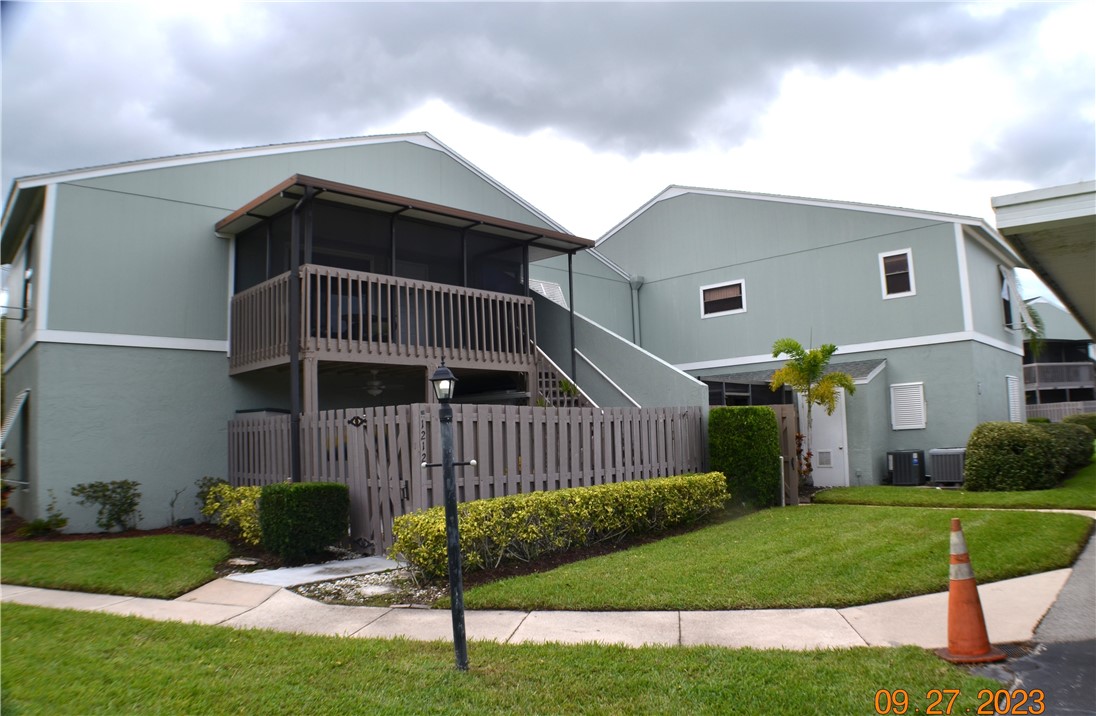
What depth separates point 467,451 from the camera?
9062 millimetres

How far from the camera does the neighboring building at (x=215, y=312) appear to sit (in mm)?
11500

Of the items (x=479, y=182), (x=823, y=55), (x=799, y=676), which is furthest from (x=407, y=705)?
(x=479, y=182)

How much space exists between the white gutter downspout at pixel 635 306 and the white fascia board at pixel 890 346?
141 cm

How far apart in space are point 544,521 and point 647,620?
8.44 feet

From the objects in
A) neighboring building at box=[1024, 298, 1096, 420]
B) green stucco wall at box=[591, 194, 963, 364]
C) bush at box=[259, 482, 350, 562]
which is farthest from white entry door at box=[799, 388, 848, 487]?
neighboring building at box=[1024, 298, 1096, 420]

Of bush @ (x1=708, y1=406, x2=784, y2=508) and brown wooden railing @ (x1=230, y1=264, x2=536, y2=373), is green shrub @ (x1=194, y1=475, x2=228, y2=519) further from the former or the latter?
bush @ (x1=708, y1=406, x2=784, y2=508)

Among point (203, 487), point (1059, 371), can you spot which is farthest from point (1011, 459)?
point (1059, 371)

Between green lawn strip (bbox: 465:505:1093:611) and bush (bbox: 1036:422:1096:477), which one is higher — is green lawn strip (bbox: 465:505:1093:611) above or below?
below

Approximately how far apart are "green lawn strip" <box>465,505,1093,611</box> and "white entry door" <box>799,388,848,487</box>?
5.59 meters

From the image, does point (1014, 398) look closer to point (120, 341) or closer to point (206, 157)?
point (206, 157)

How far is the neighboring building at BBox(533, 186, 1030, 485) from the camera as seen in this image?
15664mm

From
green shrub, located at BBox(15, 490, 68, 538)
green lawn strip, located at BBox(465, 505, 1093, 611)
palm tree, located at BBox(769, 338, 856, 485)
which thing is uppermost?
palm tree, located at BBox(769, 338, 856, 485)

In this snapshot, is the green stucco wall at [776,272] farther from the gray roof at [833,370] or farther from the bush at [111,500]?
the bush at [111,500]

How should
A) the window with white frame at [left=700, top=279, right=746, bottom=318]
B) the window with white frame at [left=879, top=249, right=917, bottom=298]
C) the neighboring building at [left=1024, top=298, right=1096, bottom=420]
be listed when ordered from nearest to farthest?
1. the window with white frame at [left=879, top=249, right=917, bottom=298]
2. the window with white frame at [left=700, top=279, right=746, bottom=318]
3. the neighboring building at [left=1024, top=298, right=1096, bottom=420]
